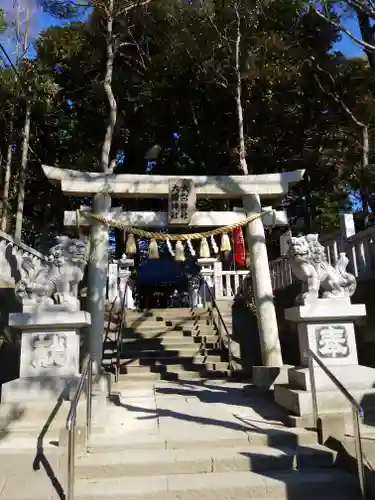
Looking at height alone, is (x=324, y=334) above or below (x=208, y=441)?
above

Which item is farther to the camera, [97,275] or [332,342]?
[97,275]

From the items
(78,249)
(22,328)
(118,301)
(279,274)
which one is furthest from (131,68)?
(22,328)

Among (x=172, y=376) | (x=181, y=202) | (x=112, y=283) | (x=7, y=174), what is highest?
(x=7, y=174)

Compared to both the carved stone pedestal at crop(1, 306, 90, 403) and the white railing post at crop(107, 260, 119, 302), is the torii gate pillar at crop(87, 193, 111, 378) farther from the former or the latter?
the white railing post at crop(107, 260, 119, 302)

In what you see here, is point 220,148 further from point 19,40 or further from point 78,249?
point 78,249

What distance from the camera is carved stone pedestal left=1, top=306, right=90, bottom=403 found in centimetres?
491

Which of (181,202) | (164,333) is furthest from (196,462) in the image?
(164,333)

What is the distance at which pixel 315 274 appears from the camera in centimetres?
555

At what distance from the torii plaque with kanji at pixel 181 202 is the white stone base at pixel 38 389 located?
4.17m

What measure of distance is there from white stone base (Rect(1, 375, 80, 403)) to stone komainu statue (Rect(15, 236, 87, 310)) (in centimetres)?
94

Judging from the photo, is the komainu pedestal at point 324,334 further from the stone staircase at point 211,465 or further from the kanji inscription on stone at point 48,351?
the kanji inscription on stone at point 48,351

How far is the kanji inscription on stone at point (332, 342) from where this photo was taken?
5328 mm

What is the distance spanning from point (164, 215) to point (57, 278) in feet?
11.5

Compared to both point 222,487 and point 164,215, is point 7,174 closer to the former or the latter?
point 164,215
